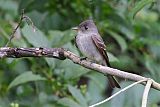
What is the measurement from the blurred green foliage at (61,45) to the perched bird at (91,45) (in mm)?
99

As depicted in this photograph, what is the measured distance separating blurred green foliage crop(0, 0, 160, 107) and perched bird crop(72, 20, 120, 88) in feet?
0.33

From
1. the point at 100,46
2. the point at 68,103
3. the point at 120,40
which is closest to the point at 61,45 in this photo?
the point at 100,46

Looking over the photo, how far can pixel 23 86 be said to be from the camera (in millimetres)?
4691

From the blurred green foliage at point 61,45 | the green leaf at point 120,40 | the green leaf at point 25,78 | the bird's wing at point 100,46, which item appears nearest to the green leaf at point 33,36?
the blurred green foliage at point 61,45

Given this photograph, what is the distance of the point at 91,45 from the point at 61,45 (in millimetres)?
287

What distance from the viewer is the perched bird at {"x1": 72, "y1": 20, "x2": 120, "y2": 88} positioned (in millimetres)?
4023

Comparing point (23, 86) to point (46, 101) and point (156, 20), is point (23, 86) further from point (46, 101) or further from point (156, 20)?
point (156, 20)

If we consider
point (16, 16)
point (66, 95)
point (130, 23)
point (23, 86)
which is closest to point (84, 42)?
point (66, 95)

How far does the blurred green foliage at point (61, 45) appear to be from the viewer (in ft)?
13.8

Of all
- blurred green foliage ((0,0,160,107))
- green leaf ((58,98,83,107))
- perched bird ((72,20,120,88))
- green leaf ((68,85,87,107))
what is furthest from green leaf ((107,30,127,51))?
green leaf ((58,98,83,107))

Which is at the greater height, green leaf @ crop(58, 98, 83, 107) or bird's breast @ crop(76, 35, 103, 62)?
bird's breast @ crop(76, 35, 103, 62)

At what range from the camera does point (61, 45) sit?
4297 millimetres

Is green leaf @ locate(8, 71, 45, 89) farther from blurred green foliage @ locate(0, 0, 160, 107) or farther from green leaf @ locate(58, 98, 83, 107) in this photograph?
green leaf @ locate(58, 98, 83, 107)

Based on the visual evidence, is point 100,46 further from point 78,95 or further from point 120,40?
point 120,40
